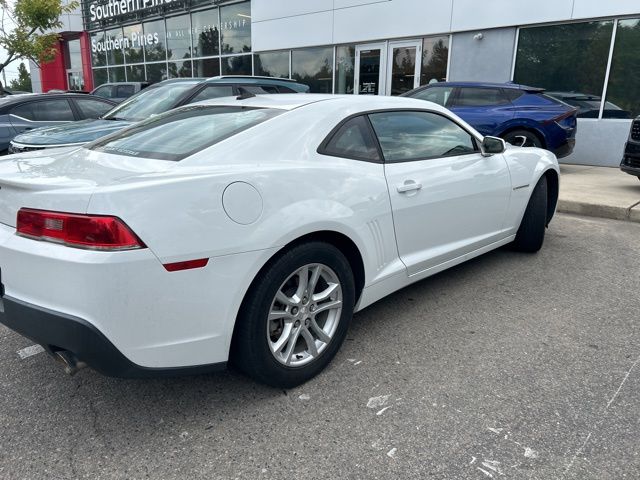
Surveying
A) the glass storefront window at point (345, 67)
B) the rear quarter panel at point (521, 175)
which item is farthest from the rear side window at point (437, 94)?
the rear quarter panel at point (521, 175)

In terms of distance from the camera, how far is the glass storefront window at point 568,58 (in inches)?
388

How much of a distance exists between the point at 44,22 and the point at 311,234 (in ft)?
56.4

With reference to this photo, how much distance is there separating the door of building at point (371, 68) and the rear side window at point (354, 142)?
10579mm

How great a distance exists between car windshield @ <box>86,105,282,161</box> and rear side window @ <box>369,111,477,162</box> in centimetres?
73

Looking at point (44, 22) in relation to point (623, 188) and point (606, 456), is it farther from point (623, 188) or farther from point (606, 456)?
point (606, 456)

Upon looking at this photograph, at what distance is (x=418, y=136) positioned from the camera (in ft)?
11.5

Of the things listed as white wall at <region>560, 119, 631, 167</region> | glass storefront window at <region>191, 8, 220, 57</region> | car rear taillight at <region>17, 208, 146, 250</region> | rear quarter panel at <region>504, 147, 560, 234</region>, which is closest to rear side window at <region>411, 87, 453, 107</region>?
white wall at <region>560, 119, 631, 167</region>

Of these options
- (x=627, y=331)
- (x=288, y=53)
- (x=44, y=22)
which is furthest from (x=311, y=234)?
(x=44, y=22)

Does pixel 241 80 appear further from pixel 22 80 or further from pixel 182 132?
pixel 22 80

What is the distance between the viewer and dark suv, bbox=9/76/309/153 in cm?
610

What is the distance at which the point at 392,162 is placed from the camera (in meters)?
3.17

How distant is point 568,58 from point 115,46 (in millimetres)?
19057

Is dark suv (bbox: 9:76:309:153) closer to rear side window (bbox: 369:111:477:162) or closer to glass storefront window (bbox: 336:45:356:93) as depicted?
rear side window (bbox: 369:111:477:162)

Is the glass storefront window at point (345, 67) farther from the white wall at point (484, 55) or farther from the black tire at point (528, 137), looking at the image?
the black tire at point (528, 137)
